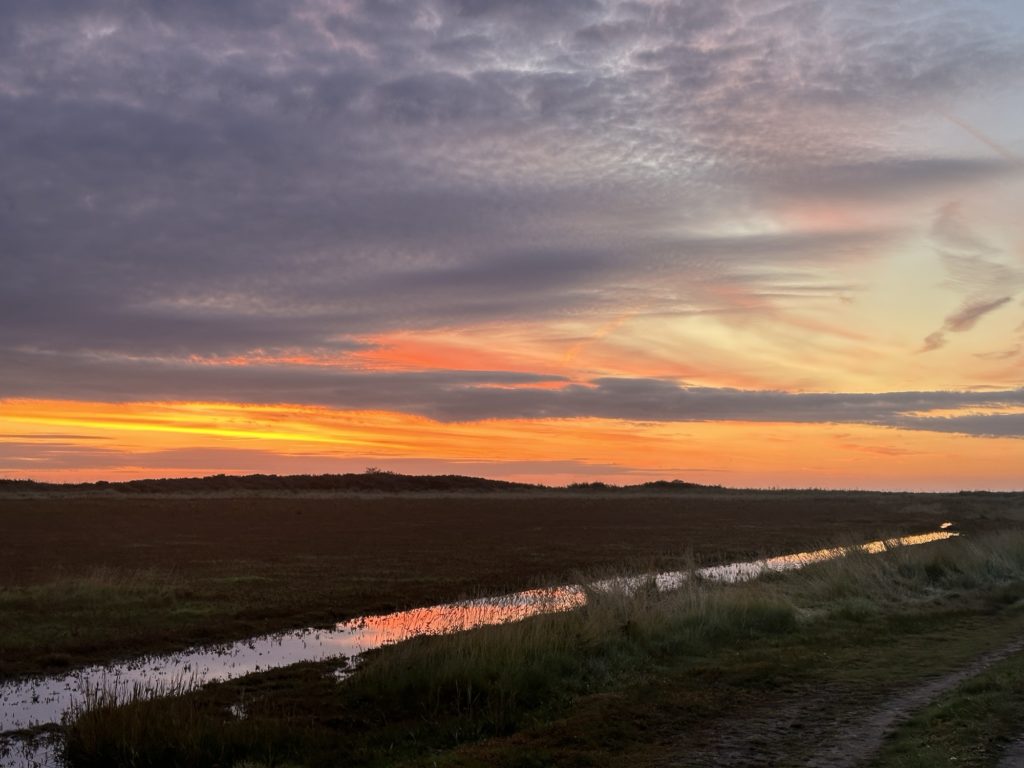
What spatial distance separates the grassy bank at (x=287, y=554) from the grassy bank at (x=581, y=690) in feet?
20.4

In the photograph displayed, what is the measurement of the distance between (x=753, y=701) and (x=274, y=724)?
605 cm

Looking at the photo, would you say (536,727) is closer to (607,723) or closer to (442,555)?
(607,723)

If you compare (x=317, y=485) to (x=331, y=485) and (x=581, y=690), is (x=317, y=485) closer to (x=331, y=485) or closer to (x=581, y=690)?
(x=331, y=485)

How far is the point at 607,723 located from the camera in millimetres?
10336

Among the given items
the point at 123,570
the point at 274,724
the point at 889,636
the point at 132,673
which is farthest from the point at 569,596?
the point at 123,570

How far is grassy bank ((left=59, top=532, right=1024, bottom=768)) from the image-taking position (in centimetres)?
966

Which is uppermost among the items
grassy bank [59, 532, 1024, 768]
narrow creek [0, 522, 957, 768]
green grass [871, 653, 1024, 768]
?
green grass [871, 653, 1024, 768]

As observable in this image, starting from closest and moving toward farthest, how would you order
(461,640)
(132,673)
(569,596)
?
1. (461,640)
2. (132,673)
3. (569,596)

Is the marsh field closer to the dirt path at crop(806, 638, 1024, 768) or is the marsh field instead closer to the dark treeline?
the dirt path at crop(806, 638, 1024, 768)

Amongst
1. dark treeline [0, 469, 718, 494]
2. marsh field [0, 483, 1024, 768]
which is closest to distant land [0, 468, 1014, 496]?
dark treeline [0, 469, 718, 494]

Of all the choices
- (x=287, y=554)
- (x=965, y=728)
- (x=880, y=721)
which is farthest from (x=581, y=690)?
(x=287, y=554)

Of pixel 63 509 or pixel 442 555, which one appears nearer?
pixel 442 555

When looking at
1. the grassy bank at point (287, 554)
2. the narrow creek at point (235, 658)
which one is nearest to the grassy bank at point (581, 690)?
the narrow creek at point (235, 658)

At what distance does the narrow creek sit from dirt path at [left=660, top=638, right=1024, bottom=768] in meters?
5.87
